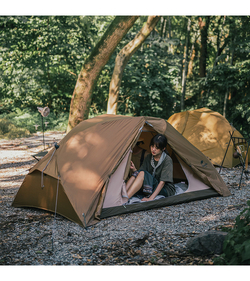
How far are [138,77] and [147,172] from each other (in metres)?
10.7

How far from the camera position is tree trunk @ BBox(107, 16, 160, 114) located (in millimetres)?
9516

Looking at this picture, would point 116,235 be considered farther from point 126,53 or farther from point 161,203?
point 126,53

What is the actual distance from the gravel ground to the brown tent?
5.8 inches

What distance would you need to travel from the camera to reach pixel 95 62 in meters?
8.47


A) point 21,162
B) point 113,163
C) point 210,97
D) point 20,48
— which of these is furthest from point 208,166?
point 20,48

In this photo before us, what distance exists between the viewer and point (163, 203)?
15.4 feet

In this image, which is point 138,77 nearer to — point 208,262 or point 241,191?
point 241,191

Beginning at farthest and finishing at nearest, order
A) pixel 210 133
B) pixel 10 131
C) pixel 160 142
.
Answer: pixel 10 131 < pixel 210 133 < pixel 160 142

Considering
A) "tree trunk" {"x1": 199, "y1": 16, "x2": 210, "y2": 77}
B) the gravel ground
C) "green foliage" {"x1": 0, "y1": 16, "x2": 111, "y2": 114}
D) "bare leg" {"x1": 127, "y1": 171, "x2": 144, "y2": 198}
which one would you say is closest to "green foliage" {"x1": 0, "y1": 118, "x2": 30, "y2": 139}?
"green foliage" {"x1": 0, "y1": 16, "x2": 111, "y2": 114}

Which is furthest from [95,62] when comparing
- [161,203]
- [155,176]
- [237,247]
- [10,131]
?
[10,131]

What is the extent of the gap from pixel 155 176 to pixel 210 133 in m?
3.83

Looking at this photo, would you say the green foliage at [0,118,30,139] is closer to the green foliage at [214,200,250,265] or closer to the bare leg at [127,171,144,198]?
the bare leg at [127,171,144,198]

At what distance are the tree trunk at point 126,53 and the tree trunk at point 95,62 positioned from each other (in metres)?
1.05

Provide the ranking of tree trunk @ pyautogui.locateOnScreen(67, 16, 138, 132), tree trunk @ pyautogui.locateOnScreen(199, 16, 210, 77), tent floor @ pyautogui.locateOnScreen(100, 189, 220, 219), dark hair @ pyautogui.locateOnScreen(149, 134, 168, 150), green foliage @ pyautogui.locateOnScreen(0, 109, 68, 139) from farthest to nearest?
1. tree trunk @ pyautogui.locateOnScreen(199, 16, 210, 77)
2. green foliage @ pyautogui.locateOnScreen(0, 109, 68, 139)
3. tree trunk @ pyautogui.locateOnScreen(67, 16, 138, 132)
4. dark hair @ pyautogui.locateOnScreen(149, 134, 168, 150)
5. tent floor @ pyautogui.locateOnScreen(100, 189, 220, 219)
